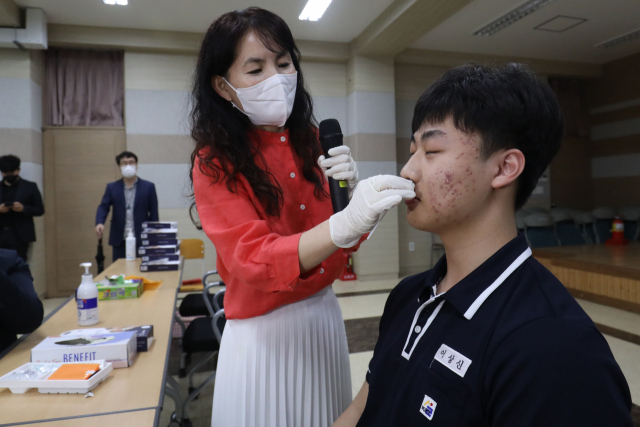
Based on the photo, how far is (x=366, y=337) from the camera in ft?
11.7

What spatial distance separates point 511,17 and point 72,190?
579 centimetres

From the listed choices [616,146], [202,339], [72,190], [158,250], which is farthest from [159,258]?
[616,146]

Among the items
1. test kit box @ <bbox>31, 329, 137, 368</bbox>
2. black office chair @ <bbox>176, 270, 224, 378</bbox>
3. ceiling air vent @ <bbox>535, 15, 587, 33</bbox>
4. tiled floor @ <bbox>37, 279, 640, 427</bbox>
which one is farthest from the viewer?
ceiling air vent @ <bbox>535, 15, 587, 33</bbox>

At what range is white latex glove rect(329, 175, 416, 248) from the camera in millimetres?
874

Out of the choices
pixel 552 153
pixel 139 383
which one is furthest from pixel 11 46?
pixel 552 153

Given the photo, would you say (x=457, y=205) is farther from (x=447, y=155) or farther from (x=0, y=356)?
(x=0, y=356)

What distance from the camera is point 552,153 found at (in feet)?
3.08

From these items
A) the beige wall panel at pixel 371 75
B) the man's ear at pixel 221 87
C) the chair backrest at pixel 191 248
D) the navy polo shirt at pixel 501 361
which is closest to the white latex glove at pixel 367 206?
the navy polo shirt at pixel 501 361

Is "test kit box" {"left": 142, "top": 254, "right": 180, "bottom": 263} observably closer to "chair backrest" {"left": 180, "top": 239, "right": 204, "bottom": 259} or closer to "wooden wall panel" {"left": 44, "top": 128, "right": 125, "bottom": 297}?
"chair backrest" {"left": 180, "top": 239, "right": 204, "bottom": 259}

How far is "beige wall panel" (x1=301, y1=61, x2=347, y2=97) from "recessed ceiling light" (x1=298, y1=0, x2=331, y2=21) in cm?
104

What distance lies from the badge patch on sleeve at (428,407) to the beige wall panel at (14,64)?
19.0 ft

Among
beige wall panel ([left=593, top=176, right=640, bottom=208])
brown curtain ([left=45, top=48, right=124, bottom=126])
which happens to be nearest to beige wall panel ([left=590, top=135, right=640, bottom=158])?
beige wall panel ([left=593, top=176, right=640, bottom=208])

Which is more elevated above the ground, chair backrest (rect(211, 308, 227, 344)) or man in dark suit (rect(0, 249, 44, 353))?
man in dark suit (rect(0, 249, 44, 353))

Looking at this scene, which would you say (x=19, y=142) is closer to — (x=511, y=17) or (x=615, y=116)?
(x=511, y=17)
